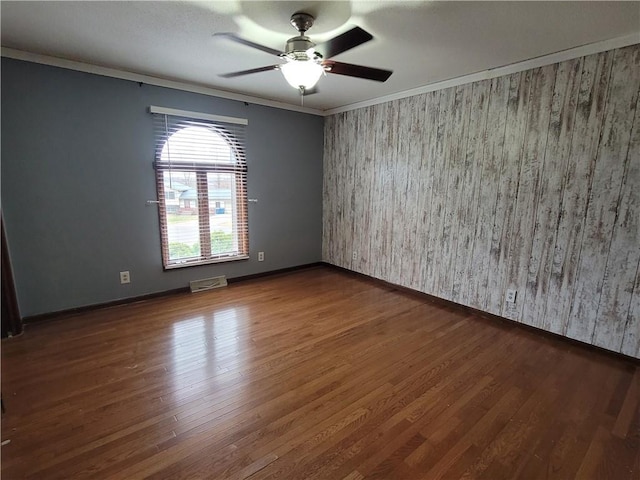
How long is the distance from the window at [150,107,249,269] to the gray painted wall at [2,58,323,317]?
4.2 inches

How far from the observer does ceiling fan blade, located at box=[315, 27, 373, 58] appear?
5.41 feet

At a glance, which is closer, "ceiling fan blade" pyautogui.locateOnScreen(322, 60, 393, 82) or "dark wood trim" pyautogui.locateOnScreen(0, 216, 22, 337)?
"ceiling fan blade" pyautogui.locateOnScreen(322, 60, 393, 82)

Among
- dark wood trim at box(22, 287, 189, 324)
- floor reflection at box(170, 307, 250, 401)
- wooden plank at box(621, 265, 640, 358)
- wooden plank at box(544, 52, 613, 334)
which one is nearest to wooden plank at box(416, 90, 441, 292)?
wooden plank at box(544, 52, 613, 334)

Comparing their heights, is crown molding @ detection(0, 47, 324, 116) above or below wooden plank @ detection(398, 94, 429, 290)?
above

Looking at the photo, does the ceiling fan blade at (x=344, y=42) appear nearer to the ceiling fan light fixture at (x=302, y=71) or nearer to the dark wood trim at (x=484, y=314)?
the ceiling fan light fixture at (x=302, y=71)

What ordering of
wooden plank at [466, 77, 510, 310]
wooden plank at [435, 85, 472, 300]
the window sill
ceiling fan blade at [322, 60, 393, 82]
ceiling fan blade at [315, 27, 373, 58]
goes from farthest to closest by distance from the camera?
the window sill → wooden plank at [435, 85, 472, 300] → wooden plank at [466, 77, 510, 310] → ceiling fan blade at [322, 60, 393, 82] → ceiling fan blade at [315, 27, 373, 58]

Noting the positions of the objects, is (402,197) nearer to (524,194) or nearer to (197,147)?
(524,194)

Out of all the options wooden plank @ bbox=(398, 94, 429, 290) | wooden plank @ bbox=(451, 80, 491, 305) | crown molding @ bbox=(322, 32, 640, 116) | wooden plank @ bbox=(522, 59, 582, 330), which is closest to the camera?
crown molding @ bbox=(322, 32, 640, 116)

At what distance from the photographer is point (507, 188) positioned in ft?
9.46

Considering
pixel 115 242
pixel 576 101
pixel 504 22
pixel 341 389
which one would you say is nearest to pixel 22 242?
pixel 115 242

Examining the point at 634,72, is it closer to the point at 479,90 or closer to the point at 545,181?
the point at 545,181

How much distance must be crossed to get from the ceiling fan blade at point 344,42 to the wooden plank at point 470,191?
174 cm

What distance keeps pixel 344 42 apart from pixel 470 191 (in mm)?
2041

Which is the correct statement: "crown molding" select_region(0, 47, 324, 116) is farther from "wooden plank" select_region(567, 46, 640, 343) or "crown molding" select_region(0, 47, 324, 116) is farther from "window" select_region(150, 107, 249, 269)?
"wooden plank" select_region(567, 46, 640, 343)
